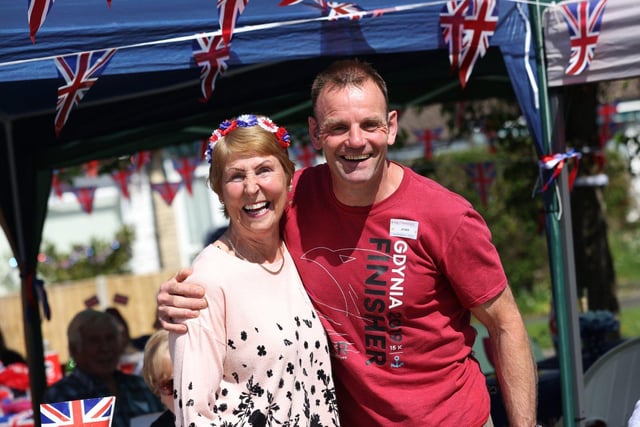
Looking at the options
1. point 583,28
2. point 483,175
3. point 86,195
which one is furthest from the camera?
point 86,195

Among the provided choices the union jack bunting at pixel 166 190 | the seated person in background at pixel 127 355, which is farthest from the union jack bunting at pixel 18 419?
the union jack bunting at pixel 166 190

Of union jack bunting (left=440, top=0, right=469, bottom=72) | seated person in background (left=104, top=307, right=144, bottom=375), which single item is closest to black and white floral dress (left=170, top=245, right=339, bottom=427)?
union jack bunting (left=440, top=0, right=469, bottom=72)

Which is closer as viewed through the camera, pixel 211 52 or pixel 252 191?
pixel 252 191

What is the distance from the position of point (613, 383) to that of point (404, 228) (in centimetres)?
236

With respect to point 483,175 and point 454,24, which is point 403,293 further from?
point 483,175

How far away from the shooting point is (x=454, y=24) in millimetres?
3762

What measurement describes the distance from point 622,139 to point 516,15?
413 cm

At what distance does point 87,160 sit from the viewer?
5.39 meters

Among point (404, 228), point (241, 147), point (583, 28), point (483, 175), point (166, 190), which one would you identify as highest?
point (583, 28)

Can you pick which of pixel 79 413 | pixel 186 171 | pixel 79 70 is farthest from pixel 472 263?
pixel 186 171

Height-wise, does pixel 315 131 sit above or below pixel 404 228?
above

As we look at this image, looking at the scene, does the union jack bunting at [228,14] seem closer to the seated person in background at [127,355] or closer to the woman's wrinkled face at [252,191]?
the woman's wrinkled face at [252,191]

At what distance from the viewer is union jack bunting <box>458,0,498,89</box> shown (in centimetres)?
373

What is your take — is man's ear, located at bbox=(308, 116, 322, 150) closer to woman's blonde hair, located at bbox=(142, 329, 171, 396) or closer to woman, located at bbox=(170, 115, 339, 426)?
woman, located at bbox=(170, 115, 339, 426)
